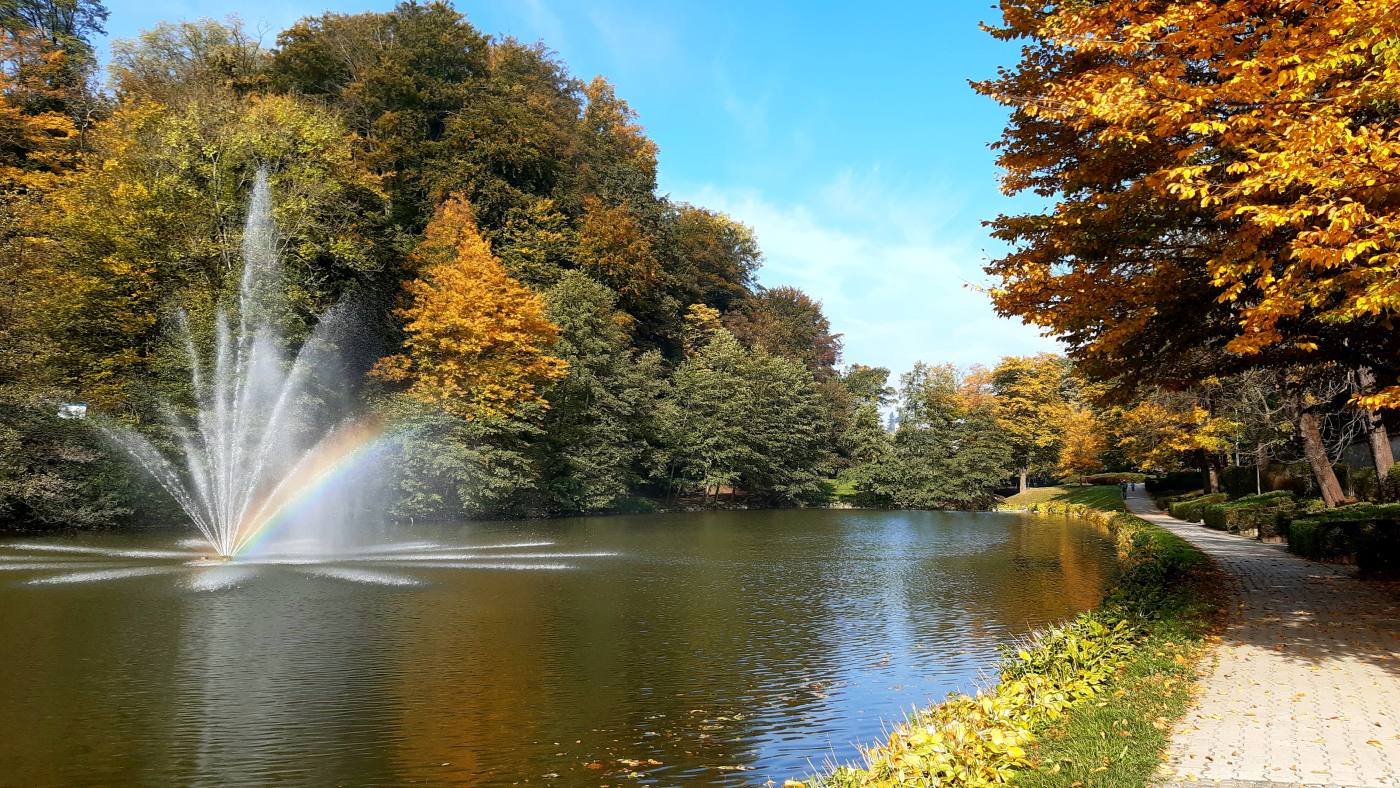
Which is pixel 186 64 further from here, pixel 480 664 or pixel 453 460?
pixel 480 664

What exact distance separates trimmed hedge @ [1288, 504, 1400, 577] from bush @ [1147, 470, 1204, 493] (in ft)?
108

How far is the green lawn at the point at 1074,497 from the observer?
48.5m

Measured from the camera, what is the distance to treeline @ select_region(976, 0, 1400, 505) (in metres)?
7.17

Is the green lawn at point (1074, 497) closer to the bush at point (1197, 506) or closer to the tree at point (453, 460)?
the bush at point (1197, 506)

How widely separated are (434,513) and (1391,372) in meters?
34.8

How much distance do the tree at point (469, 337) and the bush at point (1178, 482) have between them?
125 ft

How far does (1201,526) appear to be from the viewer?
3111 cm

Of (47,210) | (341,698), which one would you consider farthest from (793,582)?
(47,210)

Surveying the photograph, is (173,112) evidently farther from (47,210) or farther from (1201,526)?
(1201,526)

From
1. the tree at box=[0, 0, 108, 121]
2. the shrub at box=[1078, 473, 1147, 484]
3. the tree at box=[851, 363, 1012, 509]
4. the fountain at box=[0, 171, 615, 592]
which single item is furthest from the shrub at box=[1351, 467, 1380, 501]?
the tree at box=[0, 0, 108, 121]

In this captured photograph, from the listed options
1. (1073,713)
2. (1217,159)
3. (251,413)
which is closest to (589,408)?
(251,413)

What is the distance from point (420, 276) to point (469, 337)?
510cm

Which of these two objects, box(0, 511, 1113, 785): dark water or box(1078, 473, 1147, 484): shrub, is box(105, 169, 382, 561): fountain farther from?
box(1078, 473, 1147, 484): shrub

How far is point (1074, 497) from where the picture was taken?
5369 centimetres
